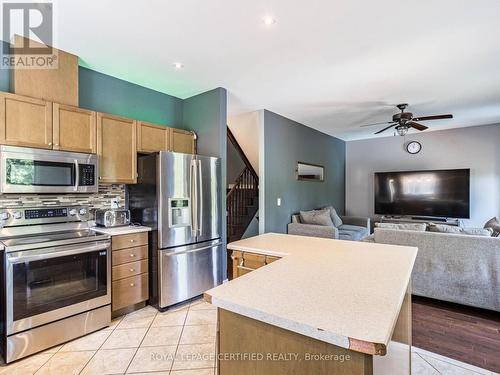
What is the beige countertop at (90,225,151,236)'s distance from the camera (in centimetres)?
265

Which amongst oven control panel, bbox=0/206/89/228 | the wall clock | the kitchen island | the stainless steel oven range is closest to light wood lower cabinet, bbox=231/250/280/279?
the kitchen island

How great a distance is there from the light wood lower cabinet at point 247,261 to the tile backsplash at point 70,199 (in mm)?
1882

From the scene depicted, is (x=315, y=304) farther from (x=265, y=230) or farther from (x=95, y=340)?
(x=265, y=230)

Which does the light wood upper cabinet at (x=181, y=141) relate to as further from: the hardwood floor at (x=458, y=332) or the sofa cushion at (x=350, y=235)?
the hardwood floor at (x=458, y=332)

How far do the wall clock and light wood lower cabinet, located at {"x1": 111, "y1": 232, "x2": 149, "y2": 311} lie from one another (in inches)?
242

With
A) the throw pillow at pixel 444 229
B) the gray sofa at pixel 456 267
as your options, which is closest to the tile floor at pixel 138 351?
the gray sofa at pixel 456 267

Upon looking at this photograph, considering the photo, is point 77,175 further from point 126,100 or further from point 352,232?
point 352,232

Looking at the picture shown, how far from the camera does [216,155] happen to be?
3533mm

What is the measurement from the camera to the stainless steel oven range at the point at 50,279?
2.00m

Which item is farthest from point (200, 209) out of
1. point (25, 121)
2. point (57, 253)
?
point (25, 121)

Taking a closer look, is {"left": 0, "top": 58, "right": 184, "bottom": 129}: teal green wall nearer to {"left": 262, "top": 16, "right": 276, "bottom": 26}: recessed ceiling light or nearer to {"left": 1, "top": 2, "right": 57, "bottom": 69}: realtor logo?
{"left": 1, "top": 2, "right": 57, "bottom": 69}: realtor logo

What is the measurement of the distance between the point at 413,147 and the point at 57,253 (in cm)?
693

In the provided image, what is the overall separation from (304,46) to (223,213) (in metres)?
2.12

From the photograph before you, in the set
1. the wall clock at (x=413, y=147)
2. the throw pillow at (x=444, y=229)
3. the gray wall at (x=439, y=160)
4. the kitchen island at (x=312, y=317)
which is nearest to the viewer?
the kitchen island at (x=312, y=317)
